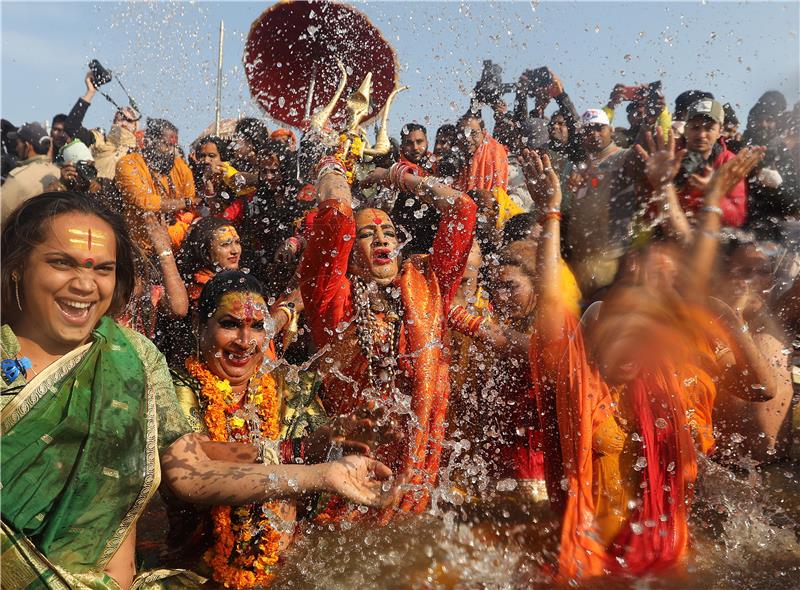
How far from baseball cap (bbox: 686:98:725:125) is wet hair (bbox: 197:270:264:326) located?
8.26 feet

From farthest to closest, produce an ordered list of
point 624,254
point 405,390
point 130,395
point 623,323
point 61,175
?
point 61,175 < point 405,390 < point 624,254 < point 623,323 < point 130,395

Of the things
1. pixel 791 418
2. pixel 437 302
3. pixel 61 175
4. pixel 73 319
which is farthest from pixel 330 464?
pixel 61 175

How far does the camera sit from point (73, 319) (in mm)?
2006

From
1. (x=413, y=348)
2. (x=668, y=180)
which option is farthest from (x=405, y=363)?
(x=668, y=180)

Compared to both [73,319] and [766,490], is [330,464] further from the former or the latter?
[766,490]

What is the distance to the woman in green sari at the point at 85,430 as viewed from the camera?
1814mm

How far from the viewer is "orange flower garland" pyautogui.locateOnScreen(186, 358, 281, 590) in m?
2.57

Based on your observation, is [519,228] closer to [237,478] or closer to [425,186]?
[425,186]

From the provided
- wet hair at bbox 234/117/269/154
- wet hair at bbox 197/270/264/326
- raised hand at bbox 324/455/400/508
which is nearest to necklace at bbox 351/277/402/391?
wet hair at bbox 197/270/264/326

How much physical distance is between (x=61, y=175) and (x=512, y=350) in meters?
4.73

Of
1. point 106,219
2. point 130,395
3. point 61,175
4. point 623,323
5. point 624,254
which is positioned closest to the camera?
point 130,395

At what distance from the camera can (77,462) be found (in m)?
1.87

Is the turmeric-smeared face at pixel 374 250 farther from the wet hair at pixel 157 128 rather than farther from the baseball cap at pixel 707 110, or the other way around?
the wet hair at pixel 157 128

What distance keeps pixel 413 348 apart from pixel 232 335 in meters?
0.95
